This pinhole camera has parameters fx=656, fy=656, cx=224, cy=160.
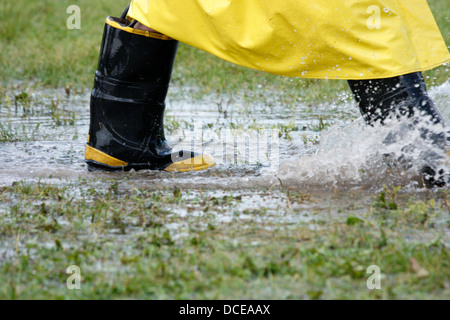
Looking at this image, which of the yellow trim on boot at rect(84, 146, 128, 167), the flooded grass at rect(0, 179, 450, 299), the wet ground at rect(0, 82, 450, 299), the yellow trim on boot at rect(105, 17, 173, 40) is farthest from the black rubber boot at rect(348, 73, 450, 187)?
the yellow trim on boot at rect(84, 146, 128, 167)

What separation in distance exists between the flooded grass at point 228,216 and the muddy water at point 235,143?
0.01m

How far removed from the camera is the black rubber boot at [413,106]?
2.95 metres

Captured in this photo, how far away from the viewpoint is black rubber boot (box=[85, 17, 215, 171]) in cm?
326

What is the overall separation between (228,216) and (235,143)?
1592 mm

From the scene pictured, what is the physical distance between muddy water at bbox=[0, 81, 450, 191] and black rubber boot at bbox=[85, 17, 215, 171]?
0.11 meters

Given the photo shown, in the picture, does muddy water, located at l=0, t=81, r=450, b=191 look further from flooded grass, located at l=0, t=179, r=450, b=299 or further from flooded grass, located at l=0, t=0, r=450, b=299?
flooded grass, located at l=0, t=179, r=450, b=299

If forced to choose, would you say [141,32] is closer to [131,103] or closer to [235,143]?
[131,103]

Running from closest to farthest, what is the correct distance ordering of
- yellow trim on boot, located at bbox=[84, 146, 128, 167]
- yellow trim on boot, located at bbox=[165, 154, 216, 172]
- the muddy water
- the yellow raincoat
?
the yellow raincoat
the muddy water
yellow trim on boot, located at bbox=[84, 146, 128, 167]
yellow trim on boot, located at bbox=[165, 154, 216, 172]

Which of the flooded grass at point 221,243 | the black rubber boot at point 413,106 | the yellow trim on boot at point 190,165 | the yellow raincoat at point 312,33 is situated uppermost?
the yellow raincoat at point 312,33

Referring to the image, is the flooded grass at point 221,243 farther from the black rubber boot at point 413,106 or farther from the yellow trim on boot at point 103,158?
the yellow trim on boot at point 103,158

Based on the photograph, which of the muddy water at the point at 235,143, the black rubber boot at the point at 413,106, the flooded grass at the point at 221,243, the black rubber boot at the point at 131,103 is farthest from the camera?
the black rubber boot at the point at 131,103

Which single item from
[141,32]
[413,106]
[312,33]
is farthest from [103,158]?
[413,106]

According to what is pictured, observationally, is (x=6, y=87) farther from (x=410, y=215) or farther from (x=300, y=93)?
(x=410, y=215)

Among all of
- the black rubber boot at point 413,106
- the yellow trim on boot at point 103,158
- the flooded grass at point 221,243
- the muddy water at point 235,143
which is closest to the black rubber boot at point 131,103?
the yellow trim on boot at point 103,158
